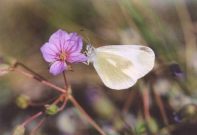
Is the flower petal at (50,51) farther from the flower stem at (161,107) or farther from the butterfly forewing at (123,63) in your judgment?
the flower stem at (161,107)

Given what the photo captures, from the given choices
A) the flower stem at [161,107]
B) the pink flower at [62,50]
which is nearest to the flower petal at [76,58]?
the pink flower at [62,50]

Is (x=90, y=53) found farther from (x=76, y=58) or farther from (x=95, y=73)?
(x=95, y=73)

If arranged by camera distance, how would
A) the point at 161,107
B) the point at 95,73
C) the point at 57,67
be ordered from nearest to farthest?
the point at 57,67, the point at 161,107, the point at 95,73

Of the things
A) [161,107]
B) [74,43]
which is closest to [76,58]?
[74,43]

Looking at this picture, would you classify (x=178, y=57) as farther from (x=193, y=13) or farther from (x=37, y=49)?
(x=37, y=49)

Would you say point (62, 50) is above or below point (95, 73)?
above

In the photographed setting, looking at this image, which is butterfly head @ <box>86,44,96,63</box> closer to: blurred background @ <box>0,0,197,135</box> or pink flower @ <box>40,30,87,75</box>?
pink flower @ <box>40,30,87,75</box>
